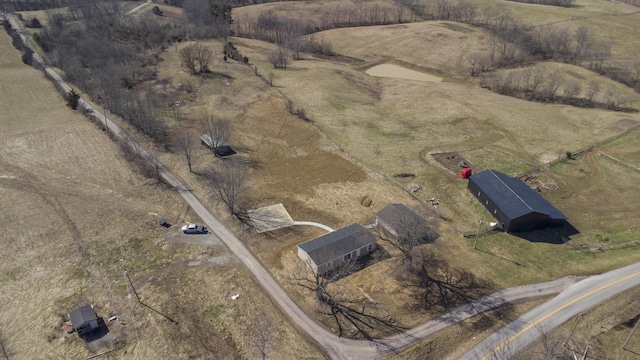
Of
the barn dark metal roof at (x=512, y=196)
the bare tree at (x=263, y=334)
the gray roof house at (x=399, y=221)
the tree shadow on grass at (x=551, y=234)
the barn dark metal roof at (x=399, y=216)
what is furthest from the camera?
the barn dark metal roof at (x=512, y=196)

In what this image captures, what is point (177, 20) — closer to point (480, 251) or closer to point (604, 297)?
point (480, 251)

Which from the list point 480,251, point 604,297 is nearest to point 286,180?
point 480,251

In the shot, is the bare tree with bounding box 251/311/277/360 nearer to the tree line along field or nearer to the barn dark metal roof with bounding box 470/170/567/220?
the tree line along field

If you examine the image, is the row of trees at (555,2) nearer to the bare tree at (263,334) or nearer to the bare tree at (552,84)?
the bare tree at (552,84)

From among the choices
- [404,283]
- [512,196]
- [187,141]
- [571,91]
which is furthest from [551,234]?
[187,141]

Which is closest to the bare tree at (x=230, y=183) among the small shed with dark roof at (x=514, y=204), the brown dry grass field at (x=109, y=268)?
the brown dry grass field at (x=109, y=268)

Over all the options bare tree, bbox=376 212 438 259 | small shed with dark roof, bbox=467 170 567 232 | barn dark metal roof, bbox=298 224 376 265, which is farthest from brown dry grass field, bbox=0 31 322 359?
small shed with dark roof, bbox=467 170 567 232
